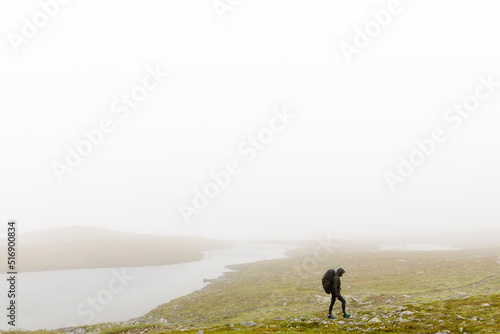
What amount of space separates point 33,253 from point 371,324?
113m

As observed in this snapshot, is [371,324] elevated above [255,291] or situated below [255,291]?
above

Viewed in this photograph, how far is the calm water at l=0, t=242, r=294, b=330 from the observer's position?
3544cm

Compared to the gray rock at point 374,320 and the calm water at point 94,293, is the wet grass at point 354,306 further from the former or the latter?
the calm water at point 94,293

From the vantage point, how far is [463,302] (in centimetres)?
2012

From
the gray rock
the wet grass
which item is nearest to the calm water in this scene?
the wet grass

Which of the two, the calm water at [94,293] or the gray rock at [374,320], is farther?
the calm water at [94,293]

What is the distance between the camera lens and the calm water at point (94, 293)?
35438 millimetres

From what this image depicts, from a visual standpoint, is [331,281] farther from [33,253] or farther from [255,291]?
[33,253]

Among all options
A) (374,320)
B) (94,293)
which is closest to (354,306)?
(374,320)

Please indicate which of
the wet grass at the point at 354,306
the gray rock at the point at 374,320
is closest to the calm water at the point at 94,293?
the wet grass at the point at 354,306

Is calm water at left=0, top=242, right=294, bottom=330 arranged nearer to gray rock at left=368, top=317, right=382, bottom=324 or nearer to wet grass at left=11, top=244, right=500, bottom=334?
wet grass at left=11, top=244, right=500, bottom=334

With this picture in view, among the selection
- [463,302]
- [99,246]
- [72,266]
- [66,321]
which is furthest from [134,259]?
[463,302]

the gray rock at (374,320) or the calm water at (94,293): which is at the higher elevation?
the gray rock at (374,320)

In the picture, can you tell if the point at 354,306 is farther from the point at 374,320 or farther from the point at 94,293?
the point at 94,293
